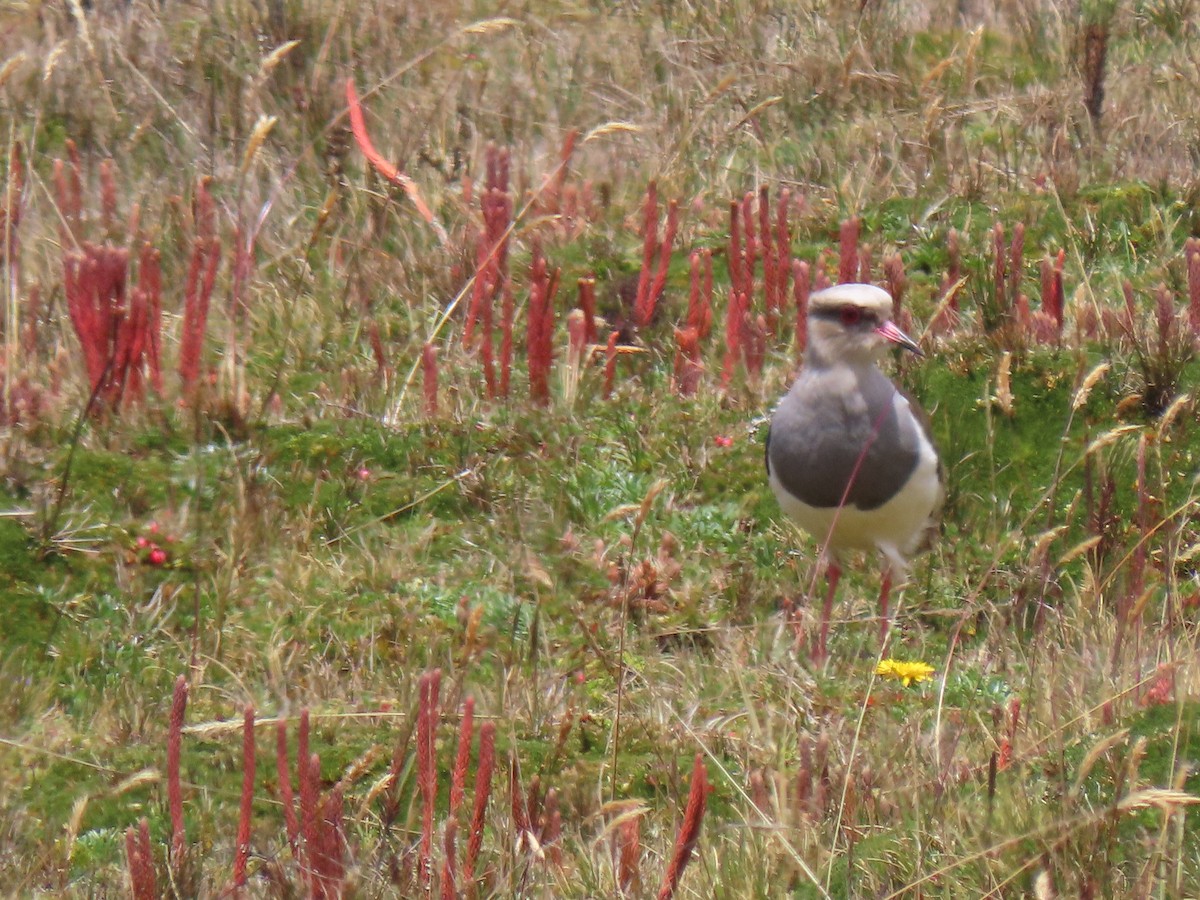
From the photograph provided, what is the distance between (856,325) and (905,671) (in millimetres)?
987

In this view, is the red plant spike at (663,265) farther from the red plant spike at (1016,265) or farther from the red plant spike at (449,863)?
the red plant spike at (449,863)

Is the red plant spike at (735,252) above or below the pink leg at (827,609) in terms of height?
above

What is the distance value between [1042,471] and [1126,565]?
1.67 ft

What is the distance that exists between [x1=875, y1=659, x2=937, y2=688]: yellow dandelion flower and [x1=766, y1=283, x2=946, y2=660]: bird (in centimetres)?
31

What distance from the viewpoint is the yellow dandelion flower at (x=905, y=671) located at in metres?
3.92

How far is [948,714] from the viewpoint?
3.76 meters

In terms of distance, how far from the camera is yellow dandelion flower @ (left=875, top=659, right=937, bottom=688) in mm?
3920

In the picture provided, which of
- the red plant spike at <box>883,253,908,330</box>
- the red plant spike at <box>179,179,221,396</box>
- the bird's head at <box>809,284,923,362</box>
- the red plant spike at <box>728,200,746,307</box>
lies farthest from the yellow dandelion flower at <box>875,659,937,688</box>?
the red plant spike at <box>179,179,221,396</box>

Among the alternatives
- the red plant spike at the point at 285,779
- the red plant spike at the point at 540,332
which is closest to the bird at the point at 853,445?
the red plant spike at the point at 540,332

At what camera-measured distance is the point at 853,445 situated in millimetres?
4398

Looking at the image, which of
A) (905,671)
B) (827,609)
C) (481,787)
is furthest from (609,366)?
(481,787)

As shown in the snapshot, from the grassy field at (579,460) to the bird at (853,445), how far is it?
20 cm

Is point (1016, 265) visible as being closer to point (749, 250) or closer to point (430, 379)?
point (749, 250)

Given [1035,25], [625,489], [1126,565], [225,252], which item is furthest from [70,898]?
[1035,25]
